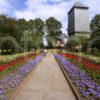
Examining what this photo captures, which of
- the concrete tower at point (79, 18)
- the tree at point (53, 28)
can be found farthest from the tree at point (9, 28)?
the concrete tower at point (79, 18)

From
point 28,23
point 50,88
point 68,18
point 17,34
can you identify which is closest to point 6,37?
point 17,34

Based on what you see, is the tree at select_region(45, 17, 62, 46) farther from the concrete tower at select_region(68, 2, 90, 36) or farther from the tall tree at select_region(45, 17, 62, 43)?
the concrete tower at select_region(68, 2, 90, 36)

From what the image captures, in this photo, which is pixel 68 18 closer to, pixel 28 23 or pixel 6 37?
pixel 28 23

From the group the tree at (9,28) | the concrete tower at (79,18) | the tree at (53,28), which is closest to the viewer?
the tree at (9,28)

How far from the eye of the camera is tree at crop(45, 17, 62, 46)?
106 meters

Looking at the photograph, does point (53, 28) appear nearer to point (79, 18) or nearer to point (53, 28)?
point (53, 28)

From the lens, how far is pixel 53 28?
10750cm

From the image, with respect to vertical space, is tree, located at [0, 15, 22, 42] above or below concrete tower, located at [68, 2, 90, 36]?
below

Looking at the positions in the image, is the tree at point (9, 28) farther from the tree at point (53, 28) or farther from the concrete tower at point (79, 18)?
the concrete tower at point (79, 18)

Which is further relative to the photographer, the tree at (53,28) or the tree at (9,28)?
the tree at (53,28)

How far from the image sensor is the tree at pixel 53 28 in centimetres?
10550

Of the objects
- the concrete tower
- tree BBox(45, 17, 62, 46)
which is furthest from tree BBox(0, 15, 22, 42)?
the concrete tower

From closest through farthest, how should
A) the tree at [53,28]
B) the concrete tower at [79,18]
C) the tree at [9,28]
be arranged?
the tree at [9,28], the tree at [53,28], the concrete tower at [79,18]

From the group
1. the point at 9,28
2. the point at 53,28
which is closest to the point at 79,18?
the point at 53,28
